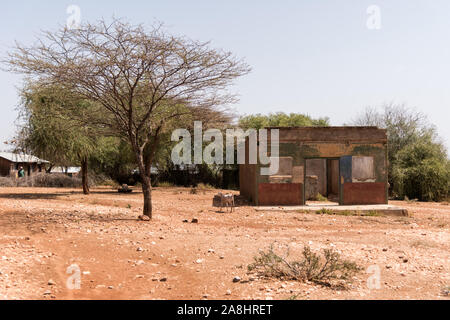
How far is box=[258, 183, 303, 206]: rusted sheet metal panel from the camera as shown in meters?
18.0

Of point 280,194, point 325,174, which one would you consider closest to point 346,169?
point 280,194

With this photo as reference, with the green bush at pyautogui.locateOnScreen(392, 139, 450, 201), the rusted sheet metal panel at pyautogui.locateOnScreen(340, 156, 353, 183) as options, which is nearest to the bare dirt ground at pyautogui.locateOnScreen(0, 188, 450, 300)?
the rusted sheet metal panel at pyautogui.locateOnScreen(340, 156, 353, 183)

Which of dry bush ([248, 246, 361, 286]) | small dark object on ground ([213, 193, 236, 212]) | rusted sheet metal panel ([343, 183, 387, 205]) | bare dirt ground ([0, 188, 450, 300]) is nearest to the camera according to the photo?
bare dirt ground ([0, 188, 450, 300])

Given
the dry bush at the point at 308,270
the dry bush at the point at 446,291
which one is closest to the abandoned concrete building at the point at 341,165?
the dry bush at the point at 308,270

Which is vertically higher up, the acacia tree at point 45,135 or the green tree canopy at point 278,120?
the green tree canopy at point 278,120

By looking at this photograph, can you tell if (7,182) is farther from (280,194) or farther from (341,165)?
(341,165)

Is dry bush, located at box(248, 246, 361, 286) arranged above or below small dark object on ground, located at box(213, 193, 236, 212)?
below

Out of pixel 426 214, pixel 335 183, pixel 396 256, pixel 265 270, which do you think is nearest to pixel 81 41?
pixel 265 270

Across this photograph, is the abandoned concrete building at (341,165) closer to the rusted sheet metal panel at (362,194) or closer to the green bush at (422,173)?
the rusted sheet metal panel at (362,194)

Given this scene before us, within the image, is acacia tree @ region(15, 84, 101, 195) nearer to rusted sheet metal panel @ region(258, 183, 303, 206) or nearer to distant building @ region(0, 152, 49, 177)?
rusted sheet metal panel @ region(258, 183, 303, 206)

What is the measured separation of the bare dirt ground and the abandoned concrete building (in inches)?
175

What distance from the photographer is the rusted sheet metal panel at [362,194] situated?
18.4 metres

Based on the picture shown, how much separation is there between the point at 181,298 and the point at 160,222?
21.6 ft

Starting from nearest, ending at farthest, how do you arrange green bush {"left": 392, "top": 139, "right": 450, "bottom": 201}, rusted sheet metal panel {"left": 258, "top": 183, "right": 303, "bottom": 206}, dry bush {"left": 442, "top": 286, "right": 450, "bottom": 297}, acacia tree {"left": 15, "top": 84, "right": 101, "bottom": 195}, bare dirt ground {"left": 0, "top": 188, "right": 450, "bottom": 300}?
dry bush {"left": 442, "top": 286, "right": 450, "bottom": 297} < bare dirt ground {"left": 0, "top": 188, "right": 450, "bottom": 300} < rusted sheet metal panel {"left": 258, "top": 183, "right": 303, "bottom": 206} < acacia tree {"left": 15, "top": 84, "right": 101, "bottom": 195} < green bush {"left": 392, "top": 139, "right": 450, "bottom": 201}
